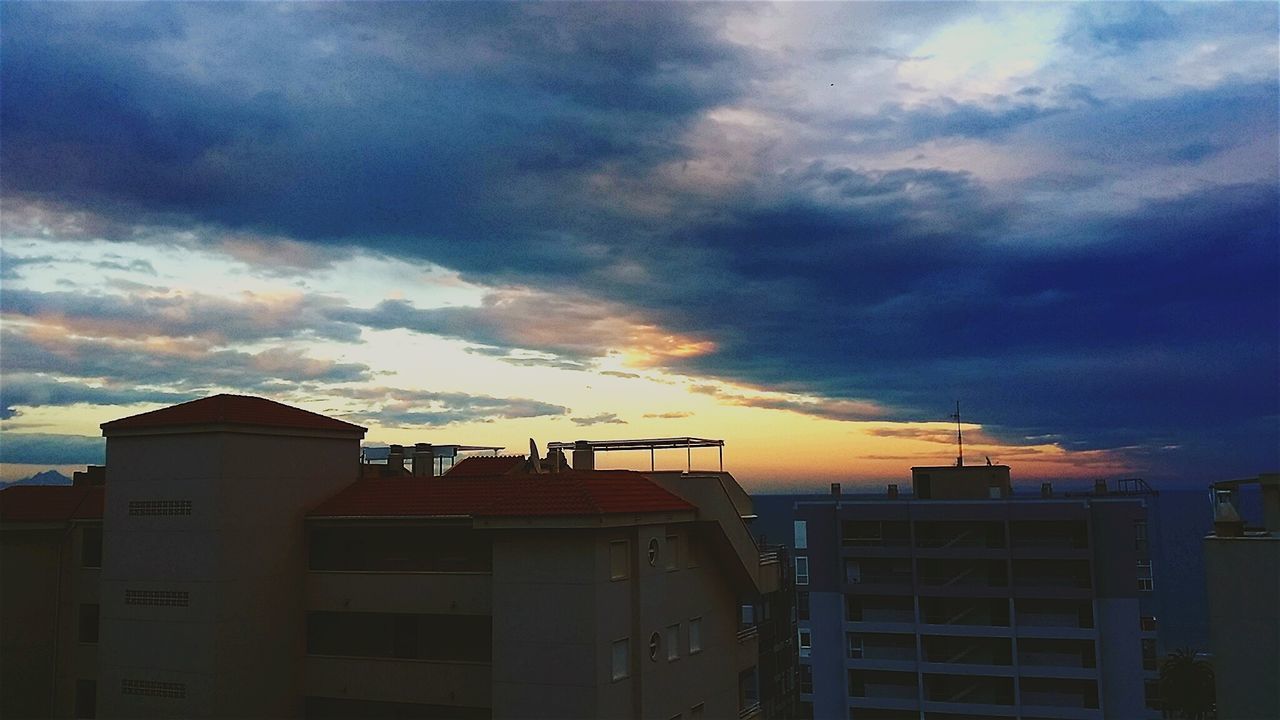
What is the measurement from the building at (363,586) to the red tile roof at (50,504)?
15.9 inches

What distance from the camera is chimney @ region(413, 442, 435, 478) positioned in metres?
45.2

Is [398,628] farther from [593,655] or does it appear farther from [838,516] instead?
[838,516]

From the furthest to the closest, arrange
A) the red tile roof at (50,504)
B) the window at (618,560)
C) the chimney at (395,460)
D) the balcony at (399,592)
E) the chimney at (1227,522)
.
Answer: the chimney at (395,460) → the red tile roof at (50,504) → the balcony at (399,592) → the window at (618,560) → the chimney at (1227,522)

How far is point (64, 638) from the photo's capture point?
4306 cm

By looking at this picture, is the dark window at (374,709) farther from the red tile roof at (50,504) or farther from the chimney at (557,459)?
the red tile roof at (50,504)

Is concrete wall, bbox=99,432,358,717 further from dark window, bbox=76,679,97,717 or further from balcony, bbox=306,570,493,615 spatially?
dark window, bbox=76,679,97,717

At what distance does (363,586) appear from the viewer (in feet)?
122

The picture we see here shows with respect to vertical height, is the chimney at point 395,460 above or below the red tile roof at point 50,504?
above

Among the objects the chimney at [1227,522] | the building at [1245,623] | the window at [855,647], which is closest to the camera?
the building at [1245,623]

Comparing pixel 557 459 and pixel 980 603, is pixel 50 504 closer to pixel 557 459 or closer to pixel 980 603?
pixel 557 459

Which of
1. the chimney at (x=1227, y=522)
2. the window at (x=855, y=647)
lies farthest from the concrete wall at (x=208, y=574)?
the window at (x=855, y=647)

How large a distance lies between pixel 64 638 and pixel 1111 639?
72.6m

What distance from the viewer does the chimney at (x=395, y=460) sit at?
150ft

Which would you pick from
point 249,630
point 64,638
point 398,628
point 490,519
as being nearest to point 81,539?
point 64,638
